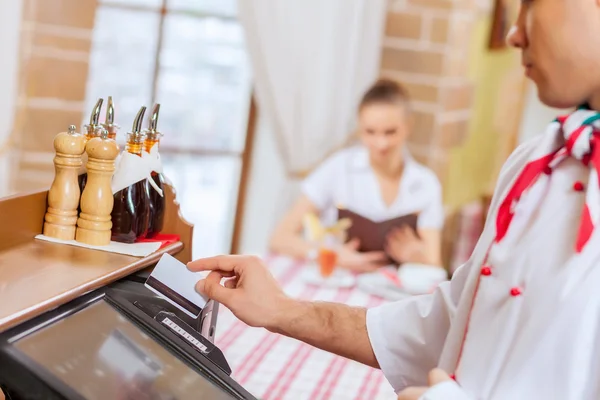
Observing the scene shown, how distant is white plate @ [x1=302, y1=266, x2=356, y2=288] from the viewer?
2.28 meters

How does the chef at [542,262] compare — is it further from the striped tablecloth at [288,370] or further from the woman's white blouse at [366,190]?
the woman's white blouse at [366,190]

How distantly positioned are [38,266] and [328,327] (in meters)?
0.47

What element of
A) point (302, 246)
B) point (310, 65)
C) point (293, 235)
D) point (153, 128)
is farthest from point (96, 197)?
point (310, 65)

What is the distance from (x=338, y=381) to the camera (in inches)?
63.7

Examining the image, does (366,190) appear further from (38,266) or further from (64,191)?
(38,266)

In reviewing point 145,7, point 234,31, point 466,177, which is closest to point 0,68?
point 145,7

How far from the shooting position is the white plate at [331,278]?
2.28 metres

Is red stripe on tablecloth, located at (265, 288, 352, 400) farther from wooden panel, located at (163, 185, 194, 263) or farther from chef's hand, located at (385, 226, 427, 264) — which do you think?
chef's hand, located at (385, 226, 427, 264)

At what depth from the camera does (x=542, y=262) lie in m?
1.05

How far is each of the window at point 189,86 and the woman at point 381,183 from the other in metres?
0.49

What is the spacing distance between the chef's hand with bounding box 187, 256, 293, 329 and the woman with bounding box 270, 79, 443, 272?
1.56 meters

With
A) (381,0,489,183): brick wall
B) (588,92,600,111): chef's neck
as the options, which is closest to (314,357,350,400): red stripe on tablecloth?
(588,92,600,111): chef's neck

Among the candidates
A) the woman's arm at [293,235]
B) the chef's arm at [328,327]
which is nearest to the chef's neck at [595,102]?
the chef's arm at [328,327]

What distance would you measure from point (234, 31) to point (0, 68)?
4.09 feet
